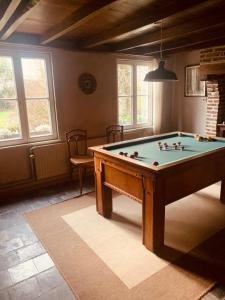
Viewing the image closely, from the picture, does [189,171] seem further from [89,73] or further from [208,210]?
[89,73]

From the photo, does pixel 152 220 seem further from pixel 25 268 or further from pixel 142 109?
pixel 142 109

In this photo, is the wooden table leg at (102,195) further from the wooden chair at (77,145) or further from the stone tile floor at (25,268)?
the wooden chair at (77,145)

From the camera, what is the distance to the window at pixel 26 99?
11.9 feet

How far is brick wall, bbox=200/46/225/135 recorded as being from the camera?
4.34m

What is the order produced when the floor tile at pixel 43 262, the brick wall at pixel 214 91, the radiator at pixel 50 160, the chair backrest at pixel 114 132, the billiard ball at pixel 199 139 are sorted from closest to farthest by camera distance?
the floor tile at pixel 43 262, the billiard ball at pixel 199 139, the radiator at pixel 50 160, the brick wall at pixel 214 91, the chair backrest at pixel 114 132

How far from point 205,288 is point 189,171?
1074 mm

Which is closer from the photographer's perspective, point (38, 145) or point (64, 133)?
point (38, 145)

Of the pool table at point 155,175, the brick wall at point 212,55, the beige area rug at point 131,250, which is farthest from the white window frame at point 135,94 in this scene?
the beige area rug at point 131,250

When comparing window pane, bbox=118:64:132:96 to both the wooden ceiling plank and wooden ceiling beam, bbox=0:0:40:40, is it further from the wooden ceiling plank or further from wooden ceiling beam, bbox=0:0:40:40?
the wooden ceiling plank

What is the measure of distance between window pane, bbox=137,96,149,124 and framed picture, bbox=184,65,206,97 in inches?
36.0

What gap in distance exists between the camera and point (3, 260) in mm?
2275

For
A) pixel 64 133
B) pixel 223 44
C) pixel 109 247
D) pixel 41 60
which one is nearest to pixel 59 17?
pixel 41 60

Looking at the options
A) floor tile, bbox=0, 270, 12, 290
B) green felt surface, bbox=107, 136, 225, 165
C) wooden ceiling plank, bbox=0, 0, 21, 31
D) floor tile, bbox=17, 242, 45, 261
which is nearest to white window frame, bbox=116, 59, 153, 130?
green felt surface, bbox=107, 136, 225, 165

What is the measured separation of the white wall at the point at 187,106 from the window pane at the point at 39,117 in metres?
3.05
